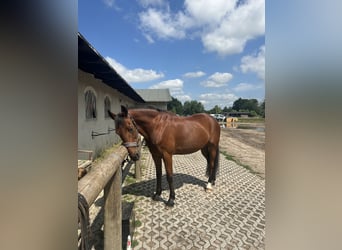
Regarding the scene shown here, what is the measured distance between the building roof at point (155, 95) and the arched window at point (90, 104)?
18.8m

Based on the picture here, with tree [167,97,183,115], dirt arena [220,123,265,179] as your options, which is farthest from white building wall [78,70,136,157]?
tree [167,97,183,115]

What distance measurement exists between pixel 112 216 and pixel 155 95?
26.7 m

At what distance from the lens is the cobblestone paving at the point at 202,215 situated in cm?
245

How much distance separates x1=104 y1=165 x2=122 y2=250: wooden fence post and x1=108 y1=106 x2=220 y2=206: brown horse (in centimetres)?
104

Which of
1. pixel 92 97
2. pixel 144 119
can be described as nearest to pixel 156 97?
pixel 92 97

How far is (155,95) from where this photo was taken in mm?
28156

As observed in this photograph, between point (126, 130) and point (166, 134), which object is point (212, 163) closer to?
point (166, 134)

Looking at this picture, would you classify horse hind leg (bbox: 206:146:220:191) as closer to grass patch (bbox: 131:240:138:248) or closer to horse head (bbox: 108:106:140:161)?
→ horse head (bbox: 108:106:140:161)

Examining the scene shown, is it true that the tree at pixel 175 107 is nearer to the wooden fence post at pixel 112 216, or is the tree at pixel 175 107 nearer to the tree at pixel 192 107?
the tree at pixel 192 107

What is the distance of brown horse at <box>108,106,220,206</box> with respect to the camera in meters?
2.97

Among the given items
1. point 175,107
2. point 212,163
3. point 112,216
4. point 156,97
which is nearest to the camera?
point 112,216

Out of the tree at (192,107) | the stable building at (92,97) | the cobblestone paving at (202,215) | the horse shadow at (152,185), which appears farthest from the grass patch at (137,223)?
the tree at (192,107)
